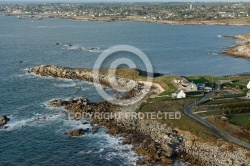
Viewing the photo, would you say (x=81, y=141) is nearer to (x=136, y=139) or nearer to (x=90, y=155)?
(x=90, y=155)

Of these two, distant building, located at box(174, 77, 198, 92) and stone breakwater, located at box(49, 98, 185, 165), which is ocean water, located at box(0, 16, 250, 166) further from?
distant building, located at box(174, 77, 198, 92)

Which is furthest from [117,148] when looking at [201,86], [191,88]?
[201,86]

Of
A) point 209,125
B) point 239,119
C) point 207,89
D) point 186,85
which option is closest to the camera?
point 209,125

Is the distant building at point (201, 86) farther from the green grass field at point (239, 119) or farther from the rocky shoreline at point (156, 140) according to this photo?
the green grass field at point (239, 119)

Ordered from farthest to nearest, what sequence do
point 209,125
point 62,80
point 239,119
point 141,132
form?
point 62,80, point 141,132, point 239,119, point 209,125

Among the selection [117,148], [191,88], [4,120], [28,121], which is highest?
[191,88]

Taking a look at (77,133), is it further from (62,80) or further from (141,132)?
(62,80)
